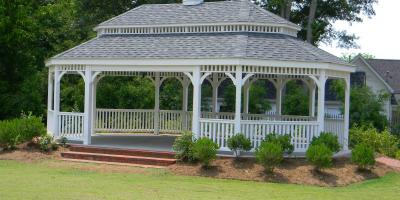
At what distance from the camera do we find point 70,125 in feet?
76.0

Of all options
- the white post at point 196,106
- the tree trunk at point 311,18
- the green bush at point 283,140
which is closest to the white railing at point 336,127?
the green bush at point 283,140

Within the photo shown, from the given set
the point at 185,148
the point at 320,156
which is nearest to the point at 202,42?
the point at 185,148

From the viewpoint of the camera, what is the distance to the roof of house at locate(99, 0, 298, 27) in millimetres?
22547

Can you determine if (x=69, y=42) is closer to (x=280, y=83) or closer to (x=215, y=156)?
(x=280, y=83)

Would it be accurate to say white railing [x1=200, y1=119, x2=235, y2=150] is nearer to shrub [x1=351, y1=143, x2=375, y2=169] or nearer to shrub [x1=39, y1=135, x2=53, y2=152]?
shrub [x1=351, y1=143, x2=375, y2=169]

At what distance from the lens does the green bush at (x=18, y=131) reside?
72.0 feet

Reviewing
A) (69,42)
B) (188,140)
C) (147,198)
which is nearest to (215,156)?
(188,140)

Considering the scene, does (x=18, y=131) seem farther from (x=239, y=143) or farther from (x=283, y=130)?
(x=283, y=130)

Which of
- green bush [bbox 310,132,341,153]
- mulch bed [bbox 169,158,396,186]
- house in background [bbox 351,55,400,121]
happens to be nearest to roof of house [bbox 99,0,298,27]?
green bush [bbox 310,132,341,153]

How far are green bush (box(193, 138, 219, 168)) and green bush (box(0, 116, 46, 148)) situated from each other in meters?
6.69

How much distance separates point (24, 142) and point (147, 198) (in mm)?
9667

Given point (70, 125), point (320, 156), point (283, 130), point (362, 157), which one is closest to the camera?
point (320, 156)

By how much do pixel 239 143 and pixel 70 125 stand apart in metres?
7.10

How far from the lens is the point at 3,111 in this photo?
95.1ft
